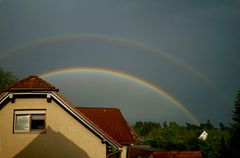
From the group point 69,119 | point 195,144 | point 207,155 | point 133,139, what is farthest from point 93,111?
point 195,144

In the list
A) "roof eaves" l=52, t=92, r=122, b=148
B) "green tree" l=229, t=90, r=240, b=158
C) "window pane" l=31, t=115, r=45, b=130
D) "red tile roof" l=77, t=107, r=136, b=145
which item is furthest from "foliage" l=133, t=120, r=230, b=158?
"window pane" l=31, t=115, r=45, b=130

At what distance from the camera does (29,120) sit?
21203 mm

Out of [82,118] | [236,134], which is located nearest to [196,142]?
[236,134]

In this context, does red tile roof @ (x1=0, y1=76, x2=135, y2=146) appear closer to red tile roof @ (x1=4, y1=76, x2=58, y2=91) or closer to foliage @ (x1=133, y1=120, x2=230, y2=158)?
red tile roof @ (x1=4, y1=76, x2=58, y2=91)

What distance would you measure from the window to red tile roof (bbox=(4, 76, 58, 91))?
4.91 feet

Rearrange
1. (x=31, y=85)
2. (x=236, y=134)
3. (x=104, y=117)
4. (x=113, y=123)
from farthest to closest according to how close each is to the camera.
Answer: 1. (x=236, y=134)
2. (x=104, y=117)
3. (x=113, y=123)
4. (x=31, y=85)

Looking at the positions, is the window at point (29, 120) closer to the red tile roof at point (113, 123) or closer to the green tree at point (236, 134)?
the red tile roof at point (113, 123)

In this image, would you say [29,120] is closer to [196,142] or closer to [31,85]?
[31,85]

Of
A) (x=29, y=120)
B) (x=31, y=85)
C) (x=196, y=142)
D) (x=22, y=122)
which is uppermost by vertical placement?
(x=31, y=85)

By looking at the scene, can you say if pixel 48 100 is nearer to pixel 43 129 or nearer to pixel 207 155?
pixel 43 129

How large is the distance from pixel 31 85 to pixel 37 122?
235 centimetres

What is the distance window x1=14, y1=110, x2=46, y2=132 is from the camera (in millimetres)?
21062

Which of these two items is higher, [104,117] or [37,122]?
[104,117]

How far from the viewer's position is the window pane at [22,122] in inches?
829
